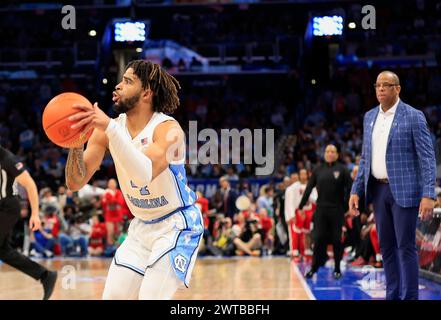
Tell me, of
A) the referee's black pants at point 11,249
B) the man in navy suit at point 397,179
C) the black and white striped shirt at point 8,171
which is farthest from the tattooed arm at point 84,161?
the referee's black pants at point 11,249

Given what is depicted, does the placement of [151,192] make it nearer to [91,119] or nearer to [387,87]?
[91,119]

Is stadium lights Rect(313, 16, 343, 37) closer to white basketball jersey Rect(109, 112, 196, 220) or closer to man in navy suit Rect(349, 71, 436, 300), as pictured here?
man in navy suit Rect(349, 71, 436, 300)

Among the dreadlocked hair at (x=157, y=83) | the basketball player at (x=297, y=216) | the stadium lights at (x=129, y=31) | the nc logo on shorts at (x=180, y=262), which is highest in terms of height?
the stadium lights at (x=129, y=31)

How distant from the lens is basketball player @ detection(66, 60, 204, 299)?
412 centimetres

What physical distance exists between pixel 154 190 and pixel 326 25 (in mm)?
21090

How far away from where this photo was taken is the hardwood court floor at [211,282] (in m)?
8.52

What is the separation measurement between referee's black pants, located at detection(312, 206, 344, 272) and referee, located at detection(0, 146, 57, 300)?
4.09 meters

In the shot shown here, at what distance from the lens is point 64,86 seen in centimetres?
2625

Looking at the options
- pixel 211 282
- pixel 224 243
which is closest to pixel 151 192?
pixel 211 282

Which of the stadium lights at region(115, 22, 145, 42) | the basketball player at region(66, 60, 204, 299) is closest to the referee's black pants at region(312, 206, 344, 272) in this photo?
the basketball player at region(66, 60, 204, 299)

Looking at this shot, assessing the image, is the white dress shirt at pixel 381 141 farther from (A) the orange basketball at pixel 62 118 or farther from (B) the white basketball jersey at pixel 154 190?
(A) the orange basketball at pixel 62 118
